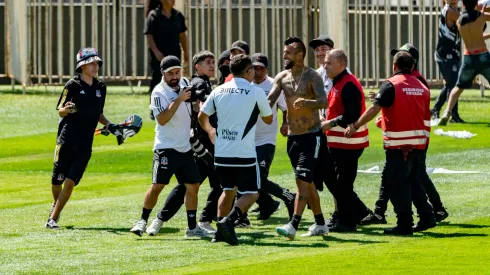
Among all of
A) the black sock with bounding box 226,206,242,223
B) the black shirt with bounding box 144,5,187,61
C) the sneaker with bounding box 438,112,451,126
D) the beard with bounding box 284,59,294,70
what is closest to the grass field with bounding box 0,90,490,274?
the black sock with bounding box 226,206,242,223

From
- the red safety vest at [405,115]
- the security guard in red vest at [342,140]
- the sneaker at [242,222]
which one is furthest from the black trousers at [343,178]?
the sneaker at [242,222]

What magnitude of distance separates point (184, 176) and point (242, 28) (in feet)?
47.5

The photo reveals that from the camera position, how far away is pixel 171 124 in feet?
42.9

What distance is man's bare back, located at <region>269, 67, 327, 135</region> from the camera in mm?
12799

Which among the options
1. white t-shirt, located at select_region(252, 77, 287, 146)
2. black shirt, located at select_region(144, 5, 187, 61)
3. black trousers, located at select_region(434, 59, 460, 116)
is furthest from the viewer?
black trousers, located at select_region(434, 59, 460, 116)

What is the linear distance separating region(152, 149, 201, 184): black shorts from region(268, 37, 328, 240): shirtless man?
39.0 inches

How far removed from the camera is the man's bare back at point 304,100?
12.8 m

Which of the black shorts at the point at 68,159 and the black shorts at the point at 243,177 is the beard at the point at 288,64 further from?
the black shorts at the point at 68,159

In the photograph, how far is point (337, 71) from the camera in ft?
43.0

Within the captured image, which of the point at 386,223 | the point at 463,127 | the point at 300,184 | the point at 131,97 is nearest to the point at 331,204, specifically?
the point at 386,223

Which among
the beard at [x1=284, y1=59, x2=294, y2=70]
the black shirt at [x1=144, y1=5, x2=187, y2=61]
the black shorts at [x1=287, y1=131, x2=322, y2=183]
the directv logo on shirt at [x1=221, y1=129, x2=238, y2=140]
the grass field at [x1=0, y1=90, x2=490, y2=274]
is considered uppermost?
the black shirt at [x1=144, y1=5, x2=187, y2=61]

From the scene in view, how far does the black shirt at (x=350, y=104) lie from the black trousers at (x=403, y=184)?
51 centimetres

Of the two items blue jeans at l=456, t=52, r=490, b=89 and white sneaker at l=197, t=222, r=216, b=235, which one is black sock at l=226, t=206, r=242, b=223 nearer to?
white sneaker at l=197, t=222, r=216, b=235

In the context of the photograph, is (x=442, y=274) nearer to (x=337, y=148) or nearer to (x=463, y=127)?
(x=337, y=148)
